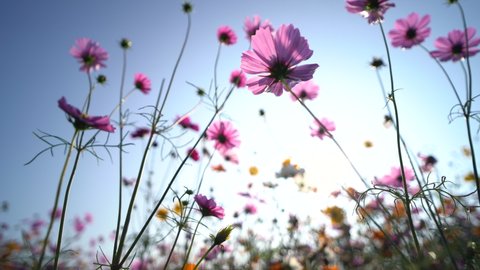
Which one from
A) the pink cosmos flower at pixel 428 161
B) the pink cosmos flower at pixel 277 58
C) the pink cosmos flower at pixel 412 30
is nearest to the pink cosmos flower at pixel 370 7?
the pink cosmos flower at pixel 277 58

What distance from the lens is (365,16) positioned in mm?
1383

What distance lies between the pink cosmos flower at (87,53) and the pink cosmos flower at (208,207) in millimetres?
1334

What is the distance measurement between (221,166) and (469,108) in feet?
7.54

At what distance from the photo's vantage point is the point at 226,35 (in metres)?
2.24

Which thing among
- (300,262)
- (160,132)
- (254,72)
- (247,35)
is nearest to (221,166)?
(300,262)

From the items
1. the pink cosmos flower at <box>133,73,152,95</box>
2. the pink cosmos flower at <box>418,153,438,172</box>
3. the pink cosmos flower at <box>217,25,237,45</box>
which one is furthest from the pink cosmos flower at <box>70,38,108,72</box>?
the pink cosmos flower at <box>418,153,438,172</box>

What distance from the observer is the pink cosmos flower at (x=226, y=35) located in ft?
7.32

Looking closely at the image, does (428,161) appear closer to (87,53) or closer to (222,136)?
(222,136)

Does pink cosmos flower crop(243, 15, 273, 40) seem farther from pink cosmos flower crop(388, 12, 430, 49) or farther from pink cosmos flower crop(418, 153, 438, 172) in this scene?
pink cosmos flower crop(418, 153, 438, 172)

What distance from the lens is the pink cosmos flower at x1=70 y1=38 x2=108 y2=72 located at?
197cm

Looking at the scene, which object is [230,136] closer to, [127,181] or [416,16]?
[416,16]

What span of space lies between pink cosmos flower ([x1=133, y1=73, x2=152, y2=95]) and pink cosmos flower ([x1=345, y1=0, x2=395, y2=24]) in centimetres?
147

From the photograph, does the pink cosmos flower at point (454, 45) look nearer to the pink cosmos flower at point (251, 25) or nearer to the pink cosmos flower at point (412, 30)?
the pink cosmos flower at point (412, 30)

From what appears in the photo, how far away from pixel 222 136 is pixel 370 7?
4.35 ft
